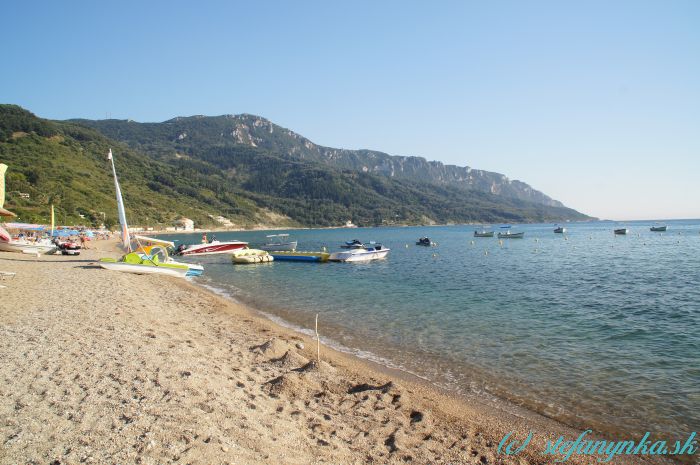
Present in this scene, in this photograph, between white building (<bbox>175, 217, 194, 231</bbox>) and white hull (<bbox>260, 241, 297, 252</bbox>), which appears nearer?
white hull (<bbox>260, 241, 297, 252</bbox>)

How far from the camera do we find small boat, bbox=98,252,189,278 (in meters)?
26.7

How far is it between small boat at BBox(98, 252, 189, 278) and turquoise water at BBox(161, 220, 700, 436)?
10.4 ft

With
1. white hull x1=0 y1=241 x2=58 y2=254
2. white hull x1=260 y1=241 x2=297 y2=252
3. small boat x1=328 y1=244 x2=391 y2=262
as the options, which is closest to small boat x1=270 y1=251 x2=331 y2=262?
small boat x1=328 y1=244 x2=391 y2=262

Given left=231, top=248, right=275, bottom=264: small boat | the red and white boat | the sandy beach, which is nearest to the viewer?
the sandy beach

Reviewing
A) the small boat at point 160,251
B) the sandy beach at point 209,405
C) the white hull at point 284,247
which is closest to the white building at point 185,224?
the white hull at point 284,247

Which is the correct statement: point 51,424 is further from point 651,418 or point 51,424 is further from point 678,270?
point 678,270

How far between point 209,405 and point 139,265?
2362 cm

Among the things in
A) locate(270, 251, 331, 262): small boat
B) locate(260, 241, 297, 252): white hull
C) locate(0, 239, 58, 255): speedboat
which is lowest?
locate(270, 251, 331, 262): small boat

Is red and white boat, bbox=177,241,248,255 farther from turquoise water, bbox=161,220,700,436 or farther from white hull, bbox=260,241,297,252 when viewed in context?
turquoise water, bbox=161,220,700,436

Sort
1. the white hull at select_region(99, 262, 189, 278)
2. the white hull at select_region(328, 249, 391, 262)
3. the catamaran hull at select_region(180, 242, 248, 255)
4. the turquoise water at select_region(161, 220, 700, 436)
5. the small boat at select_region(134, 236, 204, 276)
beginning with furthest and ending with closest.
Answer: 1. the catamaran hull at select_region(180, 242, 248, 255)
2. the white hull at select_region(328, 249, 391, 262)
3. the small boat at select_region(134, 236, 204, 276)
4. the white hull at select_region(99, 262, 189, 278)
5. the turquoise water at select_region(161, 220, 700, 436)

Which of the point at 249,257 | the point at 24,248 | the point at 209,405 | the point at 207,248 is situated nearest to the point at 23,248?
the point at 24,248

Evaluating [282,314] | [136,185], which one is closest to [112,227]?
[136,185]

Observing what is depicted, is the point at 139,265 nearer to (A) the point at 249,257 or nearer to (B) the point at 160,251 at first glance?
(B) the point at 160,251

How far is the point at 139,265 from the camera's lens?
2697cm
